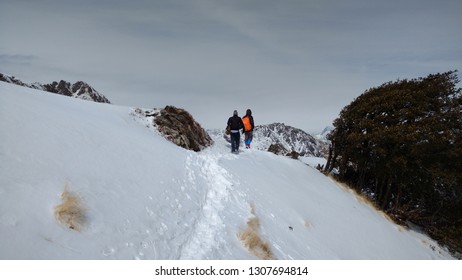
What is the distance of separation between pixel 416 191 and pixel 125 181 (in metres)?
22.1

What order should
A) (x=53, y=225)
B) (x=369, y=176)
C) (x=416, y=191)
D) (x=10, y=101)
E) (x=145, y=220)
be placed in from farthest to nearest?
(x=369, y=176)
(x=416, y=191)
(x=10, y=101)
(x=145, y=220)
(x=53, y=225)

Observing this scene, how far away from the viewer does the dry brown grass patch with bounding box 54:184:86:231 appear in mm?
4812

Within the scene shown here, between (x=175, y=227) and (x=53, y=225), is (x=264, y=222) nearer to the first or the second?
(x=175, y=227)

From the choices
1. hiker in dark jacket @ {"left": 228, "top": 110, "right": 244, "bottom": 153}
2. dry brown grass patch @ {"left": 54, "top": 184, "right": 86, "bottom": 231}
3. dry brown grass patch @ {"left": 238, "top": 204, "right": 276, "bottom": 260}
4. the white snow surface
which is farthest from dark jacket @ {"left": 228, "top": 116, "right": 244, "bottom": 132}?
dry brown grass patch @ {"left": 54, "top": 184, "right": 86, "bottom": 231}

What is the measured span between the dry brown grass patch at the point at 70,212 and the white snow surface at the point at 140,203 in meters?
0.10

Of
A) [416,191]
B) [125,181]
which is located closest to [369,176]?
[416,191]

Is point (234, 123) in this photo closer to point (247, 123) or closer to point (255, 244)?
point (247, 123)

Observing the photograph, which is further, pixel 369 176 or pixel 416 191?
pixel 369 176

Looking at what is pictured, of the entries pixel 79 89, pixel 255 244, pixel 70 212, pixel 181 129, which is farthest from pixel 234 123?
pixel 79 89

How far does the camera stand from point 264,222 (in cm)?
865

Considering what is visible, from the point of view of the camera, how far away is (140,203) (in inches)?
263

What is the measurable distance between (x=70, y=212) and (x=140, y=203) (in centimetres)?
188

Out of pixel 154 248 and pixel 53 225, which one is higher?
pixel 53 225

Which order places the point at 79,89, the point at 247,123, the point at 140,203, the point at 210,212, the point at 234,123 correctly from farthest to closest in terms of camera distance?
the point at 79,89 → the point at 247,123 → the point at 234,123 → the point at 210,212 → the point at 140,203
